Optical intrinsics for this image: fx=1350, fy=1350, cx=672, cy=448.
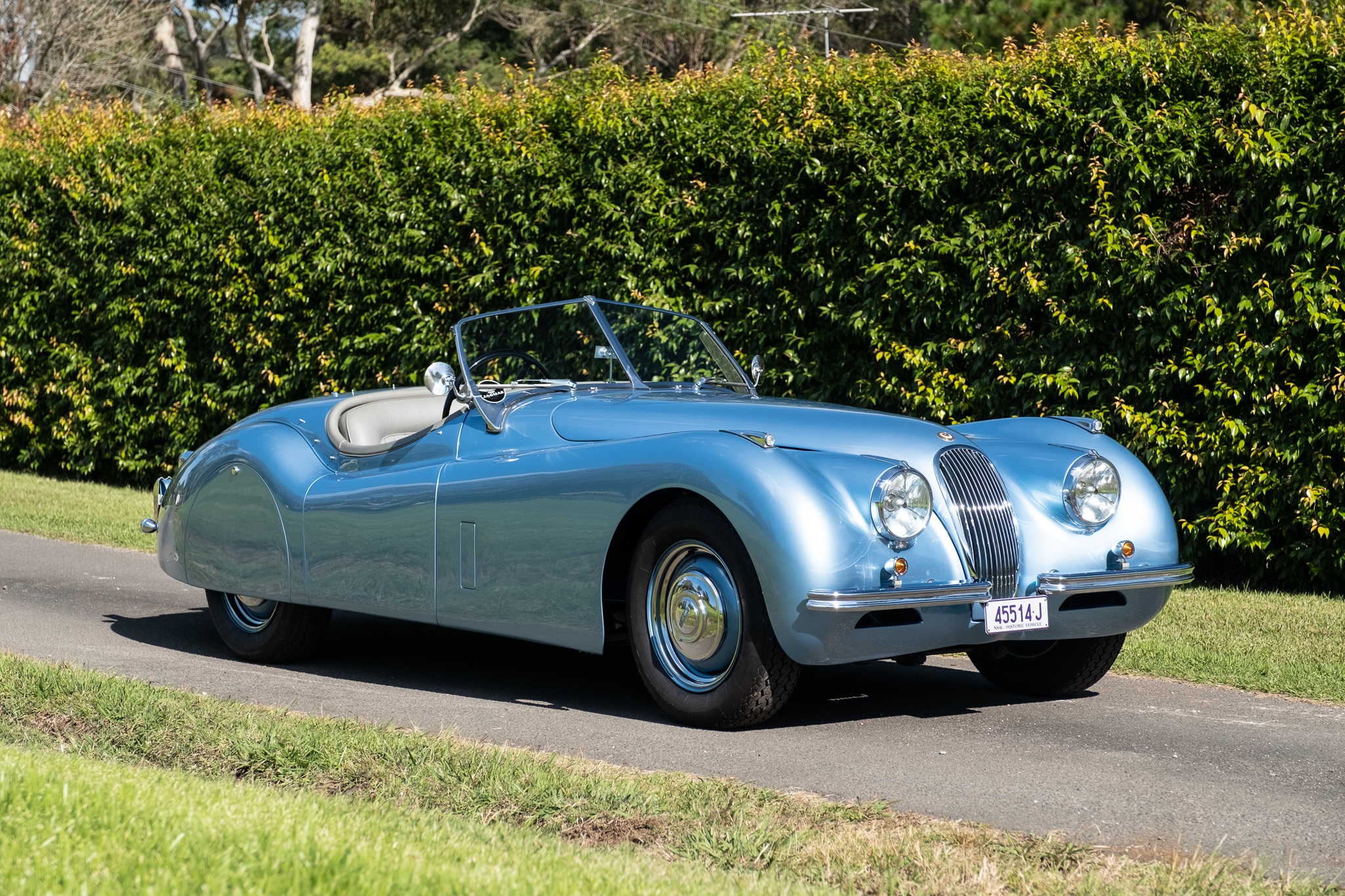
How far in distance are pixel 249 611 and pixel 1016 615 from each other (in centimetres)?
374

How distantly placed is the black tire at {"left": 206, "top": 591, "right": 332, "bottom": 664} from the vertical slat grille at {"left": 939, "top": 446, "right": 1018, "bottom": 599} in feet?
9.81

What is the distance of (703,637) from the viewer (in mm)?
4812

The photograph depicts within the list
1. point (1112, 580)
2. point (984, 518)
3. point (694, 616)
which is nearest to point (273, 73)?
point (694, 616)

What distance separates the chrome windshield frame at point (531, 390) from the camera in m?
5.72

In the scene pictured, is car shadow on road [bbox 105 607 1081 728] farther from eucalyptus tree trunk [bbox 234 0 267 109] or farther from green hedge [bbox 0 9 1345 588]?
eucalyptus tree trunk [bbox 234 0 267 109]

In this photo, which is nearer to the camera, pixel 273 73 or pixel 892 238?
pixel 892 238

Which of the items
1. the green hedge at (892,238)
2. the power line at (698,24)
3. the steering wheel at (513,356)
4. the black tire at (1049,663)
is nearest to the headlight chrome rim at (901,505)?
the black tire at (1049,663)

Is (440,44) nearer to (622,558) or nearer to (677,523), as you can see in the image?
(622,558)

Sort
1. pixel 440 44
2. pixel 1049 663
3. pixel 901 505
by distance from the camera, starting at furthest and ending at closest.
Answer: pixel 440 44
pixel 1049 663
pixel 901 505

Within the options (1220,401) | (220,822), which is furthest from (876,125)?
(220,822)

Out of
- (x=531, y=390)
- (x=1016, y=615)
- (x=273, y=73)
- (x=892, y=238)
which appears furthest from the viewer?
(x=273, y=73)

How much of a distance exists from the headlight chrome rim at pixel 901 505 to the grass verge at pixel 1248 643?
2.15 meters

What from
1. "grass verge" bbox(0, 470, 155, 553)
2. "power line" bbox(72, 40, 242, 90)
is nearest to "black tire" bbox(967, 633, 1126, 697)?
"grass verge" bbox(0, 470, 155, 553)

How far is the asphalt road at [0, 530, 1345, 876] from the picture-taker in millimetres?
3920
